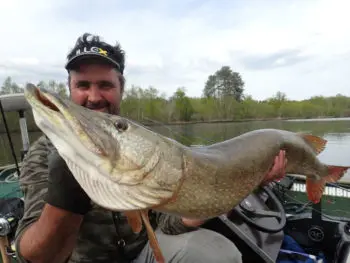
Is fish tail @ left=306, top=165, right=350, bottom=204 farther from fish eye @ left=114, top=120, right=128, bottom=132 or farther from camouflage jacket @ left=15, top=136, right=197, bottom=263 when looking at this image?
fish eye @ left=114, top=120, right=128, bottom=132

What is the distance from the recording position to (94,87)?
2020 millimetres

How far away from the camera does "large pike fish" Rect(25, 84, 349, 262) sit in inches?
41.7

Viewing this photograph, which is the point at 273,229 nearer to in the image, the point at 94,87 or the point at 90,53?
the point at 94,87

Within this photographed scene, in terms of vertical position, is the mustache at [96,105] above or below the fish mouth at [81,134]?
above

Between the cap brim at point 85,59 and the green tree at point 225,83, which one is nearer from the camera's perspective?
the cap brim at point 85,59

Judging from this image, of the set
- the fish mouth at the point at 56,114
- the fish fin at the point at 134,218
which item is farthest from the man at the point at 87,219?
the fish mouth at the point at 56,114

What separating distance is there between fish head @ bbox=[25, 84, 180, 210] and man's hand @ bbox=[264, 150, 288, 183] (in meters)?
0.89

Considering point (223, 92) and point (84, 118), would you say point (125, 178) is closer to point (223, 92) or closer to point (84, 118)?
point (84, 118)

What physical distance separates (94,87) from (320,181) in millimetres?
1818

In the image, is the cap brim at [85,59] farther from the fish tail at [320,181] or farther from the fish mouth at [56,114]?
the fish tail at [320,181]

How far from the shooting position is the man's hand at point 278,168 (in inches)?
74.7

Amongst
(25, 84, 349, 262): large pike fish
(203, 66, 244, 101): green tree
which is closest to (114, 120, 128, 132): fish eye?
(25, 84, 349, 262): large pike fish

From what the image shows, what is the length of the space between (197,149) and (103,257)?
97 cm

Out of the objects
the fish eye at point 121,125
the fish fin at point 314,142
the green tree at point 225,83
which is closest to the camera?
the fish eye at point 121,125
